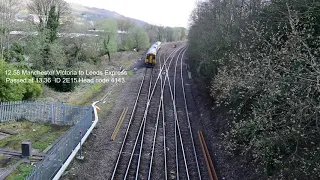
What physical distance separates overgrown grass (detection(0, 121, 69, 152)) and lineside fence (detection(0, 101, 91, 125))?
416 mm

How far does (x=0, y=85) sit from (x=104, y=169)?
9.56 metres

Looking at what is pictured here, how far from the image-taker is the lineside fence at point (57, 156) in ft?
32.0

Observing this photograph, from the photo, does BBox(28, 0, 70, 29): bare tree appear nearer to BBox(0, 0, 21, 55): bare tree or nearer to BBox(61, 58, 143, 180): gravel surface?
BBox(0, 0, 21, 55): bare tree

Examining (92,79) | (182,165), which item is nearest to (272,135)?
(182,165)

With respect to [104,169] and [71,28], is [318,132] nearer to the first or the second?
[104,169]

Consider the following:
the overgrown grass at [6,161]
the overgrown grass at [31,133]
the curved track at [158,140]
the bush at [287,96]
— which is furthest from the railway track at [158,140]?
the overgrown grass at [6,161]

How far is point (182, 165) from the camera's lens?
44.4 feet

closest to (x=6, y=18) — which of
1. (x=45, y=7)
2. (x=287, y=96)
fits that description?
(x=45, y=7)

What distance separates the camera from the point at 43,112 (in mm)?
17688

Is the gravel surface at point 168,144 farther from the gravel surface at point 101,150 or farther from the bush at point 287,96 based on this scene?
the bush at point 287,96

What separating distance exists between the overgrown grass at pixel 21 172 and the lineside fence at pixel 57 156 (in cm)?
97

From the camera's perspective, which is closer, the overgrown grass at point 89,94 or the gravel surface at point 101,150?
the gravel surface at point 101,150

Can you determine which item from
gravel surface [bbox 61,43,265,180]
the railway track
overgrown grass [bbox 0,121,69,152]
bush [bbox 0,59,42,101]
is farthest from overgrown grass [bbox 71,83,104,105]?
overgrown grass [bbox 0,121,69,152]

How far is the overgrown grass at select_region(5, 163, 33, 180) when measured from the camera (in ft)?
36.3
